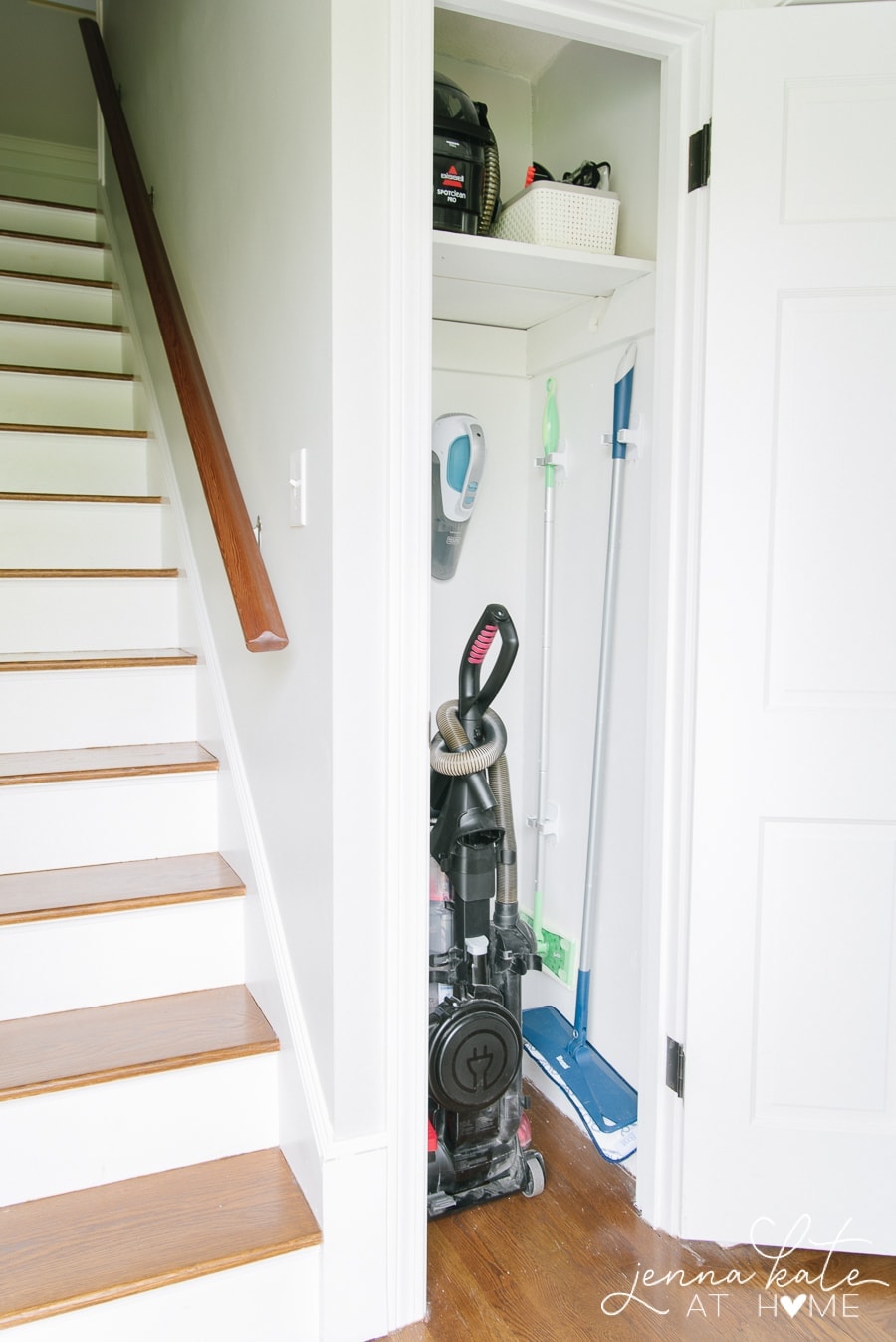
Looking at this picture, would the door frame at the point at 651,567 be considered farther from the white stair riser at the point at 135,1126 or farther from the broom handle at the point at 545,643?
the broom handle at the point at 545,643

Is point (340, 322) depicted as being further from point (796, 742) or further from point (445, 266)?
point (796, 742)

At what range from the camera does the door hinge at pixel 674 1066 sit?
1.80 m

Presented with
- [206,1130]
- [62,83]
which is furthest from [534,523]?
[62,83]

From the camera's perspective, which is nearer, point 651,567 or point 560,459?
point 651,567

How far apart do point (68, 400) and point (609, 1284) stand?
8.76 feet

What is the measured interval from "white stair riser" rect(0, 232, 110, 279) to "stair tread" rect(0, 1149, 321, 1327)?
2942 millimetres

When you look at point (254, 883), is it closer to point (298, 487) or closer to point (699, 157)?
point (298, 487)

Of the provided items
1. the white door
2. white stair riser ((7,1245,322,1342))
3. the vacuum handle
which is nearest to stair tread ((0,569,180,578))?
the vacuum handle

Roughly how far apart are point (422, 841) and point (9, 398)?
2.10 m

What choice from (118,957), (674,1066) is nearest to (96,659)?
(118,957)

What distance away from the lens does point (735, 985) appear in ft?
5.76

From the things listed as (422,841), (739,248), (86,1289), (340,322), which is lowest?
(86,1289)

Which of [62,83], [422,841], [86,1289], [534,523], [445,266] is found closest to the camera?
[86,1289]

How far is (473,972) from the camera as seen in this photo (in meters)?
1.94
